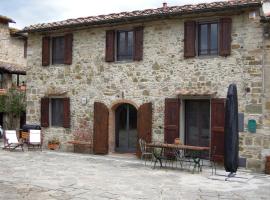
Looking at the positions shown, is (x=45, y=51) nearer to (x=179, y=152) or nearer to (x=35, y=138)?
(x=35, y=138)

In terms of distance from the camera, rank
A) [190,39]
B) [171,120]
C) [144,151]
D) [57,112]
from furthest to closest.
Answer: [57,112]
[144,151]
[171,120]
[190,39]

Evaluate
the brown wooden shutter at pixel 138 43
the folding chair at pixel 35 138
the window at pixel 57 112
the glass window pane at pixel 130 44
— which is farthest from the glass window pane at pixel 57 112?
the brown wooden shutter at pixel 138 43

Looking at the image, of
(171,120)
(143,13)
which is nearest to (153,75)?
(171,120)

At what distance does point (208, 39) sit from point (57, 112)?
6699 mm

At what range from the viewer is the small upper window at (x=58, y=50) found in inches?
607

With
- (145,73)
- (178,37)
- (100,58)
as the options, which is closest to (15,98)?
(100,58)

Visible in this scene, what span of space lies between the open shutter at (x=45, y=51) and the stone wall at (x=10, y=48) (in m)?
9.96

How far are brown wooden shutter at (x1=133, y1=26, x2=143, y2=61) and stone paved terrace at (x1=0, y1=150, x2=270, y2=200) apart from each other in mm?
3546

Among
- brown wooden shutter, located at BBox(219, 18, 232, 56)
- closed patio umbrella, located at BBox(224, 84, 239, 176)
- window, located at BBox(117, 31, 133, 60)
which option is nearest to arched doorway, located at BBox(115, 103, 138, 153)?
window, located at BBox(117, 31, 133, 60)

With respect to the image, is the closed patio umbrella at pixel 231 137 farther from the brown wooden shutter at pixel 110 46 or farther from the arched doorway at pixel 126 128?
the brown wooden shutter at pixel 110 46

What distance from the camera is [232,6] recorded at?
11.3 metres

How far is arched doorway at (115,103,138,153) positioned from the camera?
14.0 meters

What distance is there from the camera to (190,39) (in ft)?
40.7

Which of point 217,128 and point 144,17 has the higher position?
point 144,17
